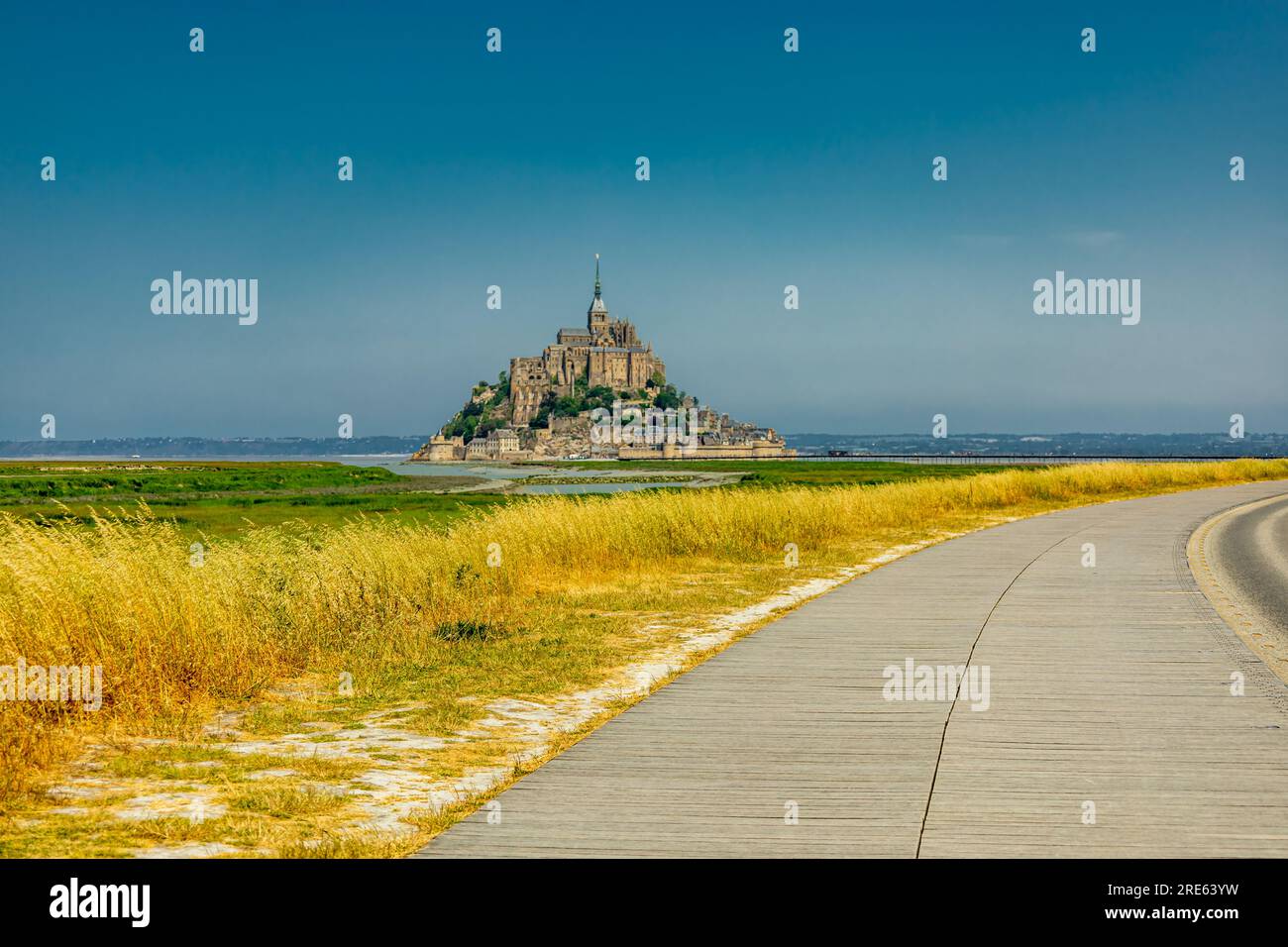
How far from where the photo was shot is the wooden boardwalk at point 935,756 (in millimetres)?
5168

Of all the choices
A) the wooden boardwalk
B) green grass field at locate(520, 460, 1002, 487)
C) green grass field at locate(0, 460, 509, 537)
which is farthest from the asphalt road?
green grass field at locate(0, 460, 509, 537)

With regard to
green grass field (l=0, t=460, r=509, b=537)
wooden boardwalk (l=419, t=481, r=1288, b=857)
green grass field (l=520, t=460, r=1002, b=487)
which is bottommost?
wooden boardwalk (l=419, t=481, r=1288, b=857)

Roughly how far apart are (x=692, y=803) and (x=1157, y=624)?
8295 millimetres

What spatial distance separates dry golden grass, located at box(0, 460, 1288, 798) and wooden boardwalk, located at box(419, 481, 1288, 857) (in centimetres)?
239

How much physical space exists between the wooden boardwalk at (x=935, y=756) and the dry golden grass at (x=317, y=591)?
2.39 metres

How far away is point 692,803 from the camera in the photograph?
5.73 m

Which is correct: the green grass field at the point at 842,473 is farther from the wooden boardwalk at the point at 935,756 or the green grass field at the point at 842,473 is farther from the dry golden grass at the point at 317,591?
the wooden boardwalk at the point at 935,756

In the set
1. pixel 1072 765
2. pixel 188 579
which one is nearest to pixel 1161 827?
pixel 1072 765

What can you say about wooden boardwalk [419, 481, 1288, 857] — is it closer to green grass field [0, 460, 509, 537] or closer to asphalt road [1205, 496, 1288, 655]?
asphalt road [1205, 496, 1288, 655]

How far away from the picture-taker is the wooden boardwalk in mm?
5168

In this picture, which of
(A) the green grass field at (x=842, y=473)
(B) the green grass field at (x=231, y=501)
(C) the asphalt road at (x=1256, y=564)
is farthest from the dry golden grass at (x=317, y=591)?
(A) the green grass field at (x=842, y=473)

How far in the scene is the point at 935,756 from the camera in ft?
21.8
